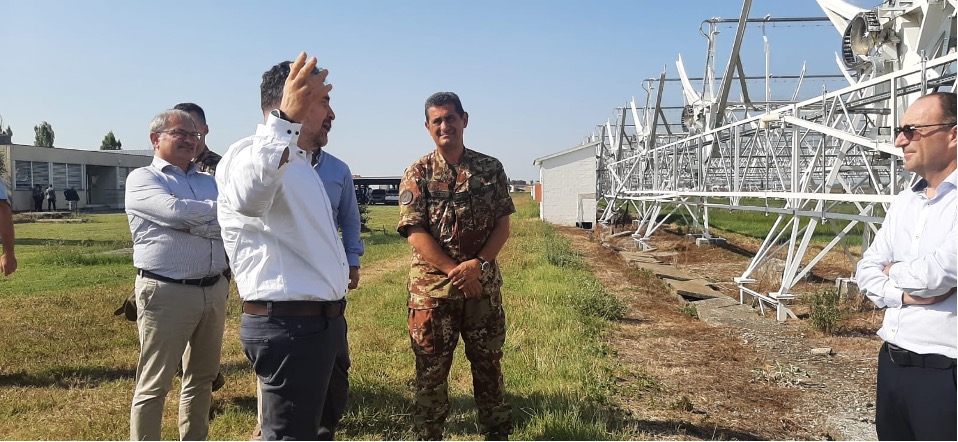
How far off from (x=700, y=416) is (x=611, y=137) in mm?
20386

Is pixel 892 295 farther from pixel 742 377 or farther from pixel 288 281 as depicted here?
pixel 742 377

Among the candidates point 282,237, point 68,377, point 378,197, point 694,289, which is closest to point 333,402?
point 282,237

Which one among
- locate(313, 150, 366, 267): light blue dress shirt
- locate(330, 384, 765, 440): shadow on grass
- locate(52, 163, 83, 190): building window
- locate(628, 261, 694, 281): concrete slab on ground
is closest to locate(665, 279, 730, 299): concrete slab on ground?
locate(628, 261, 694, 281): concrete slab on ground

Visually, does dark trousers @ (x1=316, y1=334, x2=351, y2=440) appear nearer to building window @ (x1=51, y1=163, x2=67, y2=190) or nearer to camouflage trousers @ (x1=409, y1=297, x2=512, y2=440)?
camouflage trousers @ (x1=409, y1=297, x2=512, y2=440)

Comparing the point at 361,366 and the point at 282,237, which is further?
the point at 361,366

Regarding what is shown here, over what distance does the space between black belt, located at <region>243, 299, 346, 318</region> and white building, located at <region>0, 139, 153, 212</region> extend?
107 ft

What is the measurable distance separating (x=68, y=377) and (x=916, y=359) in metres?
5.31

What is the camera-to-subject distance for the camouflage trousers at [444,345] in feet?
10.5

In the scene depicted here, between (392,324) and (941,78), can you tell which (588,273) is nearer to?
(392,324)

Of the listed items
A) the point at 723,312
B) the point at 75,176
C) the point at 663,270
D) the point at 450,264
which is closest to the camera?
the point at 450,264

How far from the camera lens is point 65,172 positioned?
36250 millimetres

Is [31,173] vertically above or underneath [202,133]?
above

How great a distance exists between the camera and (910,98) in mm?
6375

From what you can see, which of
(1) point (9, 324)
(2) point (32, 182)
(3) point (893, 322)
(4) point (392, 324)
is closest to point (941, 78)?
(3) point (893, 322)
